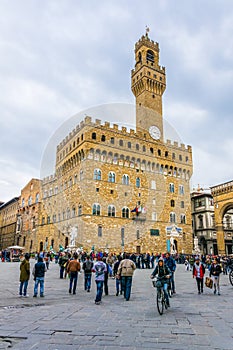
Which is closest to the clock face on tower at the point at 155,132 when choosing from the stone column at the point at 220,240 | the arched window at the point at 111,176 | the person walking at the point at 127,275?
the arched window at the point at 111,176

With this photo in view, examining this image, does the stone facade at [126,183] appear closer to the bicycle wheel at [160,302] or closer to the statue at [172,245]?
the statue at [172,245]

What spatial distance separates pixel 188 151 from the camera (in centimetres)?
4431

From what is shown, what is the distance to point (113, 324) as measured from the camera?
222 inches

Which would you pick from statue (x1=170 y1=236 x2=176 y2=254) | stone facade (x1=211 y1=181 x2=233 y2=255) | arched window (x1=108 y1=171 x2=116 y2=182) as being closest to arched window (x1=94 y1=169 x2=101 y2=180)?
arched window (x1=108 y1=171 x2=116 y2=182)

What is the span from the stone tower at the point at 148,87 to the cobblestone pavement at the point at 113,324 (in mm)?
33932

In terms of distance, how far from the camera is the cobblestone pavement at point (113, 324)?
446 centimetres

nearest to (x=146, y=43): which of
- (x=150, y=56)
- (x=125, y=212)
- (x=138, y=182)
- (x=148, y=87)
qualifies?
(x=150, y=56)

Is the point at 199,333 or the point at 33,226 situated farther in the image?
the point at 33,226

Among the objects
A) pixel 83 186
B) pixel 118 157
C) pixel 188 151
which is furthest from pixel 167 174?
pixel 83 186

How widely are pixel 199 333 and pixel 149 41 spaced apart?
47.0 m

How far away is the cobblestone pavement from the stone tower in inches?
1336

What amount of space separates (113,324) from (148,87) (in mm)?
40604

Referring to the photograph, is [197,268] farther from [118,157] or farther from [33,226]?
[33,226]

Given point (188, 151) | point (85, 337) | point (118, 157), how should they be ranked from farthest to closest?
point (188, 151) < point (118, 157) < point (85, 337)
